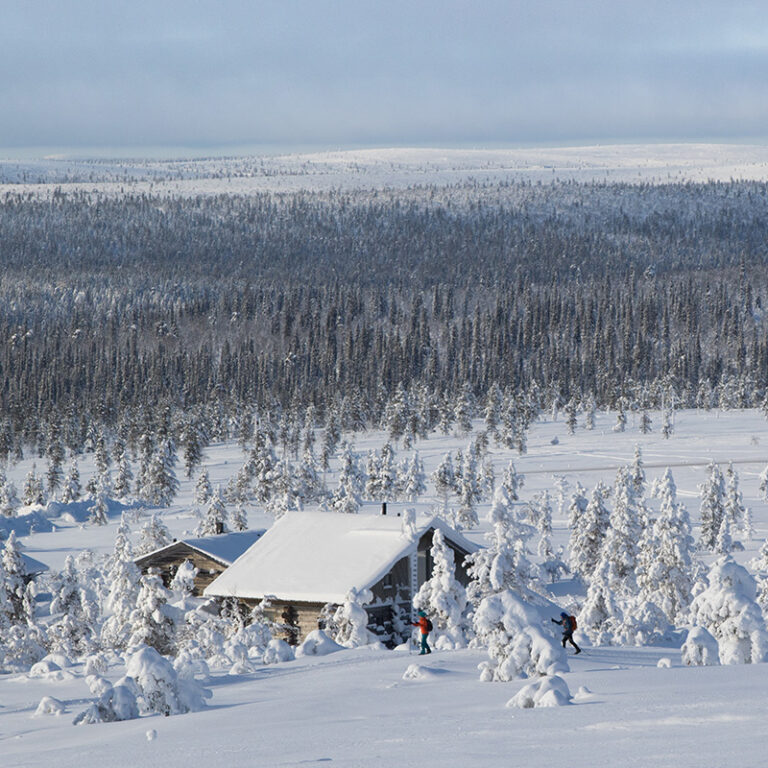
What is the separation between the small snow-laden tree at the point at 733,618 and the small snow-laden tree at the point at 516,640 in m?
3.24

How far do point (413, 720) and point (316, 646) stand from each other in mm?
9304

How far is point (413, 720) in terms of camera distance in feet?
37.3

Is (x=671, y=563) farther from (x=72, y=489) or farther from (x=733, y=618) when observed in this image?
(x=72, y=489)

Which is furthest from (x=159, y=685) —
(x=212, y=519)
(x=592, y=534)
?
(x=212, y=519)

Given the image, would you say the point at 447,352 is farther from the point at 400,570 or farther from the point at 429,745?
the point at 429,745

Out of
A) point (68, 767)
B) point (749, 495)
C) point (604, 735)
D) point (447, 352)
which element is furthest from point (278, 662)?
point (447, 352)

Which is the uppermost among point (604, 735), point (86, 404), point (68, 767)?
point (604, 735)

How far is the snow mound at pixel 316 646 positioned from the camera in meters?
20.4

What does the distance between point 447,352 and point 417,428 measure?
215 ft

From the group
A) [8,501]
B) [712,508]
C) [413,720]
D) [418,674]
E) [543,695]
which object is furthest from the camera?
[8,501]

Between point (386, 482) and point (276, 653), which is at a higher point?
point (276, 653)

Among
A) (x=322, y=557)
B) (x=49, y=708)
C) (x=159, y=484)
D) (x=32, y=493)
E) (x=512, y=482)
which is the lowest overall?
(x=32, y=493)

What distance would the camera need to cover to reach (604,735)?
9.41 m

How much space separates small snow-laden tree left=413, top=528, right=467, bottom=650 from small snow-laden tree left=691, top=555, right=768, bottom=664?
6473 millimetres
